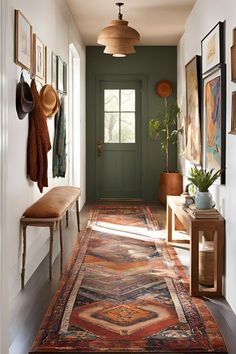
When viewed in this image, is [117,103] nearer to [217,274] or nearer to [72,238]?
[72,238]

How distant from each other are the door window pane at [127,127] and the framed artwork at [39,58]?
4.97 meters

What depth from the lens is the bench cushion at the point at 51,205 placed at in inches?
179

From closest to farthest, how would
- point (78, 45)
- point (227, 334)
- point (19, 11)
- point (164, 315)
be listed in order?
point (227, 334) < point (164, 315) < point (19, 11) < point (78, 45)

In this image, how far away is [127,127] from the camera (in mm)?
10438

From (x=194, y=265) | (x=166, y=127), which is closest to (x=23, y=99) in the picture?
(x=194, y=265)

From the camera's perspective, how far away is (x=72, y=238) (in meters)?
6.52

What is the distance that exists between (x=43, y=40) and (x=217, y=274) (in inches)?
112

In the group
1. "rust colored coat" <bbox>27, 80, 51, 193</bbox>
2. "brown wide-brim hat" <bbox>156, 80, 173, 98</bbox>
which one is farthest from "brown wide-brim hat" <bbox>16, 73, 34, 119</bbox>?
"brown wide-brim hat" <bbox>156, 80, 173, 98</bbox>

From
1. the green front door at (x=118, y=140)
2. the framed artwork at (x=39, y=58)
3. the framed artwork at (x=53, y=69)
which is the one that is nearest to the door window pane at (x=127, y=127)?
the green front door at (x=118, y=140)

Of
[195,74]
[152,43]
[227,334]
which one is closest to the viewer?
[227,334]

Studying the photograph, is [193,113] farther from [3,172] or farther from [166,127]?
[3,172]

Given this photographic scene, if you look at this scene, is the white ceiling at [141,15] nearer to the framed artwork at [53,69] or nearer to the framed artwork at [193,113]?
the framed artwork at [193,113]

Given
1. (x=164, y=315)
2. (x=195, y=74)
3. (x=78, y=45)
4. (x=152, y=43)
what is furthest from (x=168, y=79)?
(x=164, y=315)

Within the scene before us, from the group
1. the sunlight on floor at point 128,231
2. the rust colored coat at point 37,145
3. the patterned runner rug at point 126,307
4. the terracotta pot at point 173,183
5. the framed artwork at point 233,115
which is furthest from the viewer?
the terracotta pot at point 173,183
